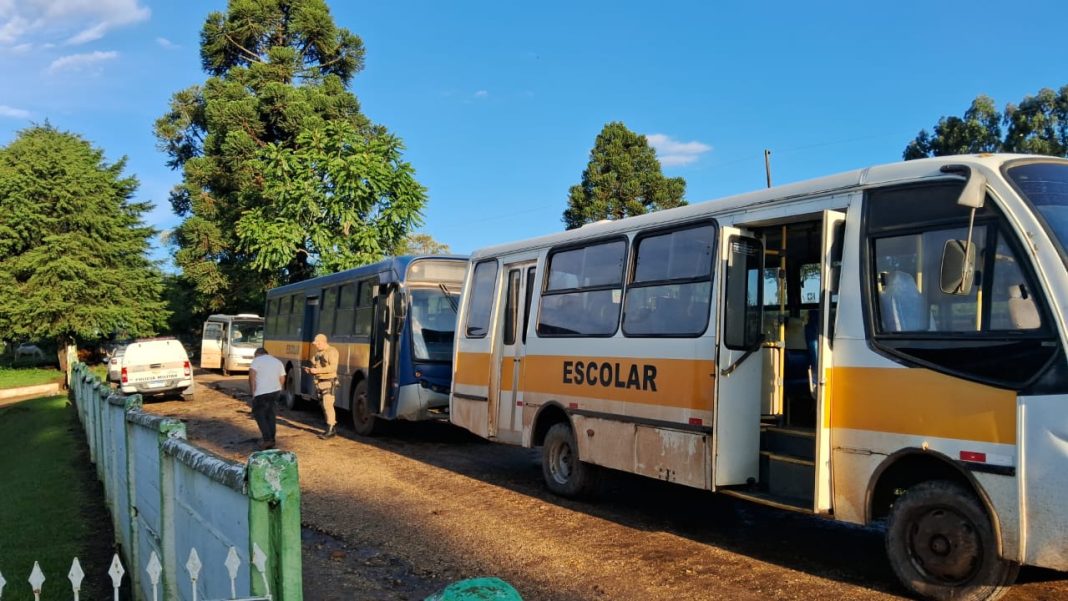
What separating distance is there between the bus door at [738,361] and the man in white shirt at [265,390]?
8221mm

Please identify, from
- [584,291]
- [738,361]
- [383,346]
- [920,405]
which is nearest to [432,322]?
[383,346]

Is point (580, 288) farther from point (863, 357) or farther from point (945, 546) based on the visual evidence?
point (945, 546)

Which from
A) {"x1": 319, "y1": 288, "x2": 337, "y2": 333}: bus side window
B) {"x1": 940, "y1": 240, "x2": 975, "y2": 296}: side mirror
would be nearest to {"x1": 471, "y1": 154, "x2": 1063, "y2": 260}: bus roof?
{"x1": 940, "y1": 240, "x2": 975, "y2": 296}: side mirror

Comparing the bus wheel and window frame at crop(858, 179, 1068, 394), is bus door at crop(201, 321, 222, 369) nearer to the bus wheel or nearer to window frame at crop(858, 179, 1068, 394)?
the bus wheel

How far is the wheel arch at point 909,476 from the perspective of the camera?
17.5ft

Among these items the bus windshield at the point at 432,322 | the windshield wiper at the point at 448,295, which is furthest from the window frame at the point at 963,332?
the windshield wiper at the point at 448,295

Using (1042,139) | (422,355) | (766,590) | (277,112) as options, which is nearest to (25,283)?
(277,112)

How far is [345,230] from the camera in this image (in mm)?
27203

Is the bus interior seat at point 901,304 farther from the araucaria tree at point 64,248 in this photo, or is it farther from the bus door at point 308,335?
the araucaria tree at point 64,248

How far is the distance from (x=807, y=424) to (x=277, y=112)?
110ft

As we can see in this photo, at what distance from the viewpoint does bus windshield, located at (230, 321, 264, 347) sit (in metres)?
35.1

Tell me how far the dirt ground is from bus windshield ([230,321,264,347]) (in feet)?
81.1

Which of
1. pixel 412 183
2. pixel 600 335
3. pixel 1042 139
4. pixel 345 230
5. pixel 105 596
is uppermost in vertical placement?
pixel 1042 139

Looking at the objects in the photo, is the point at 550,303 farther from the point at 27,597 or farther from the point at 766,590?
the point at 27,597
